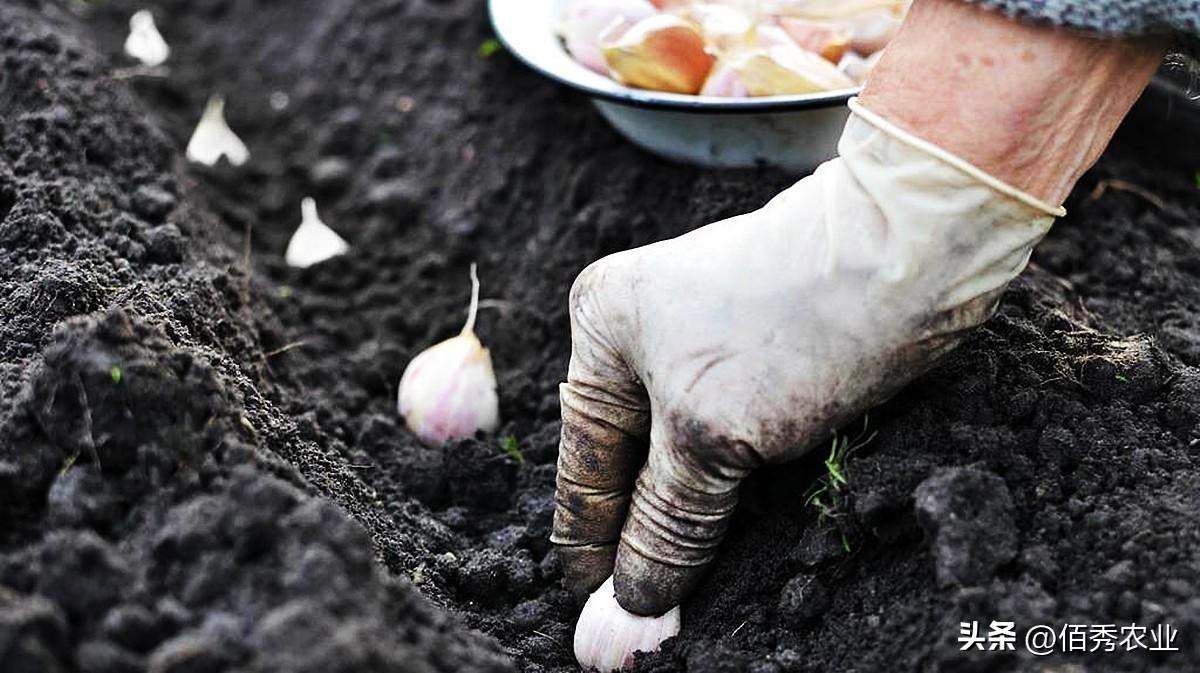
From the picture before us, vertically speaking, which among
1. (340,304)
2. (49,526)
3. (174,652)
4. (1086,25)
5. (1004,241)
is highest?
(1086,25)

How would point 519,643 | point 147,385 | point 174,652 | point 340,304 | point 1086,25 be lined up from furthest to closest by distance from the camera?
point 340,304
point 519,643
point 147,385
point 1086,25
point 174,652

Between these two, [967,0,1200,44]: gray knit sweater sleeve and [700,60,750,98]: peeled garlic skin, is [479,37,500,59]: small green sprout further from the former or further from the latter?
[967,0,1200,44]: gray knit sweater sleeve

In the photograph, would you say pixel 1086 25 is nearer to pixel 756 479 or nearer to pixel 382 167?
pixel 756 479

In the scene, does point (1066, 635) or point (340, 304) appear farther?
point (340, 304)

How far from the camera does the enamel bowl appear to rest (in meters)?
1.90

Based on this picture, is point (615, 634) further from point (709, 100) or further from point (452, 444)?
point (709, 100)

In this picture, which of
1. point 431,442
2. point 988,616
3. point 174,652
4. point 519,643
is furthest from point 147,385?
point 988,616

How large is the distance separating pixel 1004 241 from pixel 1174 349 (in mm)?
575

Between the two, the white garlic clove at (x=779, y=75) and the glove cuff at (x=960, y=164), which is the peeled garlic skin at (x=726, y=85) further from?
the glove cuff at (x=960, y=164)

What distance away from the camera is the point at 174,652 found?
112 centimetres

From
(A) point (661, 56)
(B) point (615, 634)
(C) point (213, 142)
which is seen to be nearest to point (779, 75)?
(A) point (661, 56)

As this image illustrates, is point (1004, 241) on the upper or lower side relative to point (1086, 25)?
lower

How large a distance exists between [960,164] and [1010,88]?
0.32 ft

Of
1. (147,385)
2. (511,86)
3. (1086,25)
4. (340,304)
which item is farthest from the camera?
(511,86)
